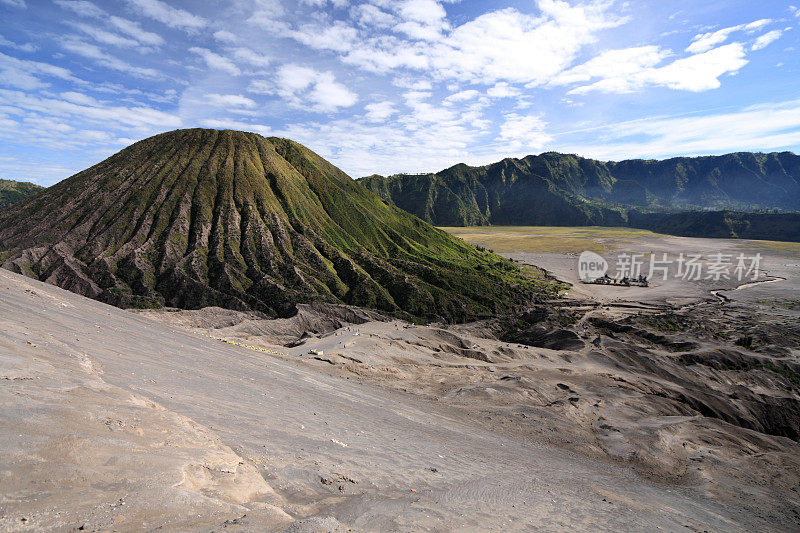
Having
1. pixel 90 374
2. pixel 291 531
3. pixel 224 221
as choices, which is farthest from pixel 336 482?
pixel 224 221

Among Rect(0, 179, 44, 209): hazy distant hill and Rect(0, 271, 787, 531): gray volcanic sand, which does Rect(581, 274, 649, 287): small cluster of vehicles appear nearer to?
Rect(0, 271, 787, 531): gray volcanic sand

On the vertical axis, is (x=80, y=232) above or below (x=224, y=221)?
below

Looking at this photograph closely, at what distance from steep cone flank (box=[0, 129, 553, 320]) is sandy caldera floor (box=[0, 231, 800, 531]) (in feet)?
38.9

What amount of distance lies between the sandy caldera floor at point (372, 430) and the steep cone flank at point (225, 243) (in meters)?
11.9

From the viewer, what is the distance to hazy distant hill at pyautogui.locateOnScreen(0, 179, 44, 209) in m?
160

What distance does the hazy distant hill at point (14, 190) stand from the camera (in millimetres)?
160375

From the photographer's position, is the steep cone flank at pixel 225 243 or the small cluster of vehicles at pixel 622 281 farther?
the small cluster of vehicles at pixel 622 281

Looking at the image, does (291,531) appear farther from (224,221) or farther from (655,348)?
(224,221)

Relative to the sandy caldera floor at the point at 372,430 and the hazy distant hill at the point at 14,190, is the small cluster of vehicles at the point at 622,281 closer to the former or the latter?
the sandy caldera floor at the point at 372,430

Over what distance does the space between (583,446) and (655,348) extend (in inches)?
1307

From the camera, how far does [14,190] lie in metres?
177

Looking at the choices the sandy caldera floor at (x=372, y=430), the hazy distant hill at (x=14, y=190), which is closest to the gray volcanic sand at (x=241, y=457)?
the sandy caldera floor at (x=372, y=430)

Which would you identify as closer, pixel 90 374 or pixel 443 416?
pixel 90 374

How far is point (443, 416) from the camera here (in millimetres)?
28141
